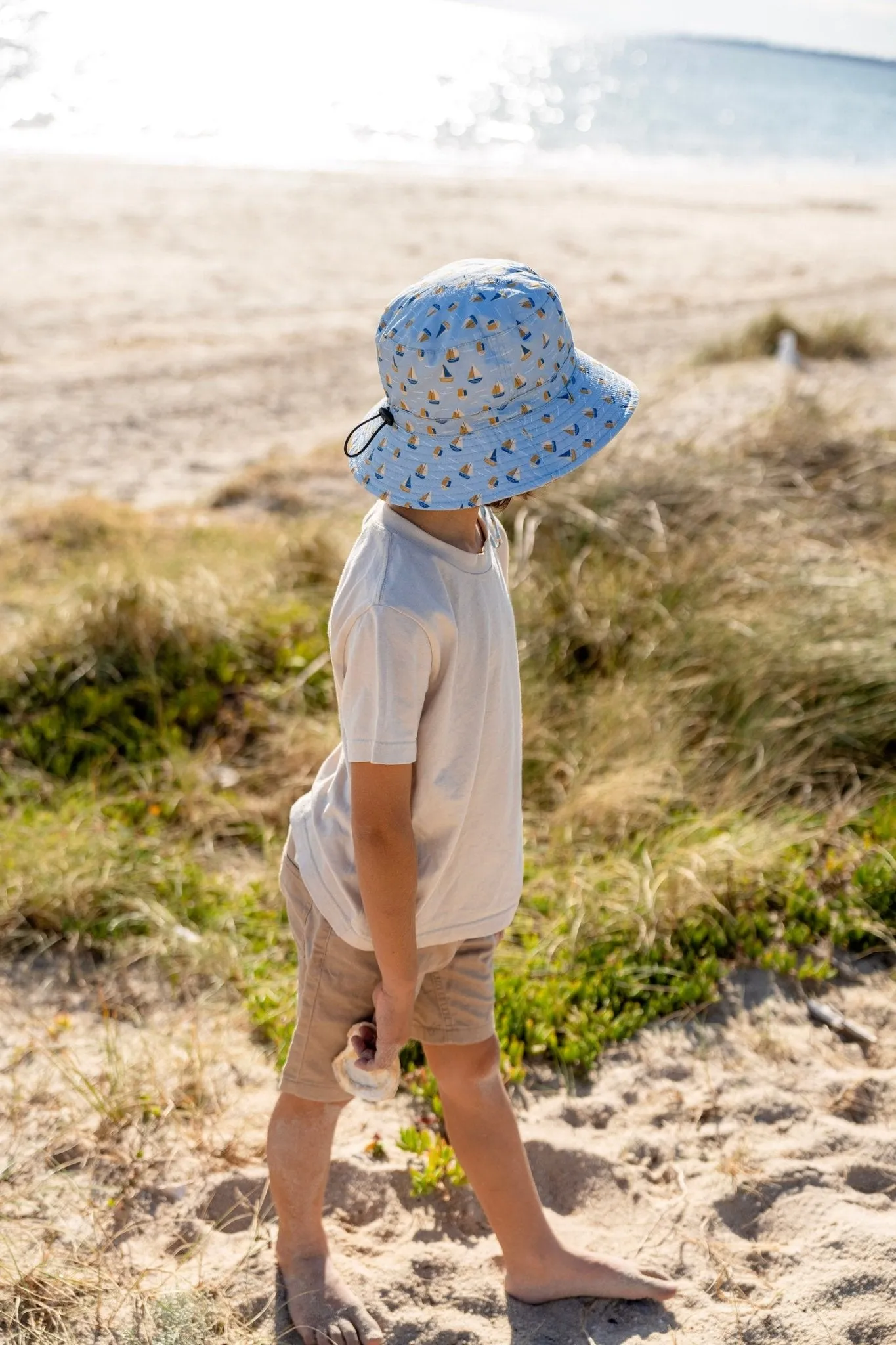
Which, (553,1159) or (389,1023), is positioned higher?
(389,1023)

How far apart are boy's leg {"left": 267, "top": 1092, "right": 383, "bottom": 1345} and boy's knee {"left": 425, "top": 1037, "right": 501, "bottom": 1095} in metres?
0.18

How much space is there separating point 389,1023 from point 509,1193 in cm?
51

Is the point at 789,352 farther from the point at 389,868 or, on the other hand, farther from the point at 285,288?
the point at 389,868

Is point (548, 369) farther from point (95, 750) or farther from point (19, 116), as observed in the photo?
point (19, 116)

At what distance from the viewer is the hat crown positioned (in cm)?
156

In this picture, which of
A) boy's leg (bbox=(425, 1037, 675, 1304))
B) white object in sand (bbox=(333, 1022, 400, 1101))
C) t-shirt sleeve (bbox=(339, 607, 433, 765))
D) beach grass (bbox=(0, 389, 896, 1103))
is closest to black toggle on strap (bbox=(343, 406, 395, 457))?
t-shirt sleeve (bbox=(339, 607, 433, 765))

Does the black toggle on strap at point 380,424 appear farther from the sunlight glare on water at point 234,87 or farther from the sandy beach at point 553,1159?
the sunlight glare on water at point 234,87

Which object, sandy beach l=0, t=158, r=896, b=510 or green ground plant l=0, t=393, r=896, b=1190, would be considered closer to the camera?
green ground plant l=0, t=393, r=896, b=1190

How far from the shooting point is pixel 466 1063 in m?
1.98

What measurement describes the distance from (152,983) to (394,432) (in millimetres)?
1900

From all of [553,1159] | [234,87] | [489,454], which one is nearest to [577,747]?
[553,1159]

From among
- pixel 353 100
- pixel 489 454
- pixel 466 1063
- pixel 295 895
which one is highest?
pixel 353 100

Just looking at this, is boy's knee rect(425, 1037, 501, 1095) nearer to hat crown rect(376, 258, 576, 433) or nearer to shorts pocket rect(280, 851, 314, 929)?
Result: shorts pocket rect(280, 851, 314, 929)

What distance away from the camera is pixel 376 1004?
1.80m
